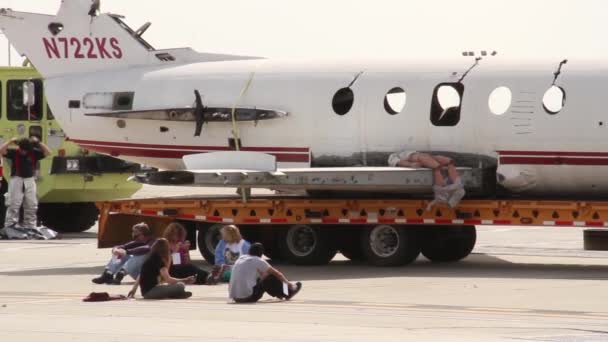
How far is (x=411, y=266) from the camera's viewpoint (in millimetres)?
27250

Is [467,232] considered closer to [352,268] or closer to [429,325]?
[352,268]

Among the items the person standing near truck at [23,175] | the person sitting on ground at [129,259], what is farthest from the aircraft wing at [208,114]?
the person standing near truck at [23,175]

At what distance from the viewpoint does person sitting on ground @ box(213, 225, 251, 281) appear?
2412 centimetres

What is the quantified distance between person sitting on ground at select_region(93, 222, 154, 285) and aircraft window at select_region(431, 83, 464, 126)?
4.90 metres

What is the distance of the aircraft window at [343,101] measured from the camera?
1081 inches

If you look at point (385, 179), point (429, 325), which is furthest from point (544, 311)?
point (385, 179)

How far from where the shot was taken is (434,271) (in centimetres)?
2628

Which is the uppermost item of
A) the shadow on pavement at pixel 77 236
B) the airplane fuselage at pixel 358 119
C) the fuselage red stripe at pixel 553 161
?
the airplane fuselage at pixel 358 119

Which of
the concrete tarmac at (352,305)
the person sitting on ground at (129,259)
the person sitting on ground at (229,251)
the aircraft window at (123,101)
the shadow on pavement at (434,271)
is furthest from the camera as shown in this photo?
the aircraft window at (123,101)

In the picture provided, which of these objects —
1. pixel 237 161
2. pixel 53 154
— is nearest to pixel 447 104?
pixel 237 161

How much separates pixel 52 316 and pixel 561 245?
1467 cm

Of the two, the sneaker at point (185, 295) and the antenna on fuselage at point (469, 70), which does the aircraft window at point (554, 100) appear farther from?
the sneaker at point (185, 295)

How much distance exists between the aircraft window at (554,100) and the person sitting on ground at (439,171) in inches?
65.4

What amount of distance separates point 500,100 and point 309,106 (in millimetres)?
2996
